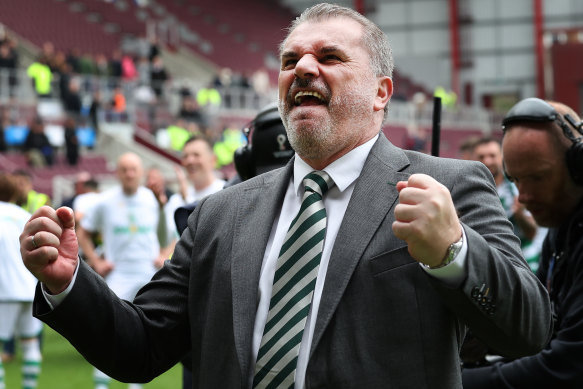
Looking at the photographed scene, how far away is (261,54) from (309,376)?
3428cm

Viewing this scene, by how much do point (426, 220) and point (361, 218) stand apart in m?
0.39

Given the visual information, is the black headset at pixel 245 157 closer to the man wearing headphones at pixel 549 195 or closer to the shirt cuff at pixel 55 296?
the man wearing headphones at pixel 549 195

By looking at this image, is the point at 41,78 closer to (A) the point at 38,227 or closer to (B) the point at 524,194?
(B) the point at 524,194

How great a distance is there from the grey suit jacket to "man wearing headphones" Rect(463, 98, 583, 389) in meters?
0.59

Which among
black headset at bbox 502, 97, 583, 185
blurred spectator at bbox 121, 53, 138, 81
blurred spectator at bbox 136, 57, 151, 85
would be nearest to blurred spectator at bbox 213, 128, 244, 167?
blurred spectator at bbox 136, 57, 151, 85

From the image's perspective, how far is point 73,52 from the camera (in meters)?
21.5

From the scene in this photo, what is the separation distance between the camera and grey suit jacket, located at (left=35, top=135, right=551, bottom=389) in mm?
1900

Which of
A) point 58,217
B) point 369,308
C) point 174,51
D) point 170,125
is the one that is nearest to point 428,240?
point 369,308

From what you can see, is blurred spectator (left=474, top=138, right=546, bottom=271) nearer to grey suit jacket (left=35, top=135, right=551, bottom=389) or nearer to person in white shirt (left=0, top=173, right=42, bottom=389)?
grey suit jacket (left=35, top=135, right=551, bottom=389)

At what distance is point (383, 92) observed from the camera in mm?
2418

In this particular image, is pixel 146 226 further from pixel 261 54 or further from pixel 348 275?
pixel 261 54

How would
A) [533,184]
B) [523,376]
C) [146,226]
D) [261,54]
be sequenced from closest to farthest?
[523,376], [533,184], [146,226], [261,54]

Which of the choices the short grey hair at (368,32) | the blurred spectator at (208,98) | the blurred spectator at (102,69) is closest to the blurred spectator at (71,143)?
the blurred spectator at (102,69)

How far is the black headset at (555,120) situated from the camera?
263 cm
